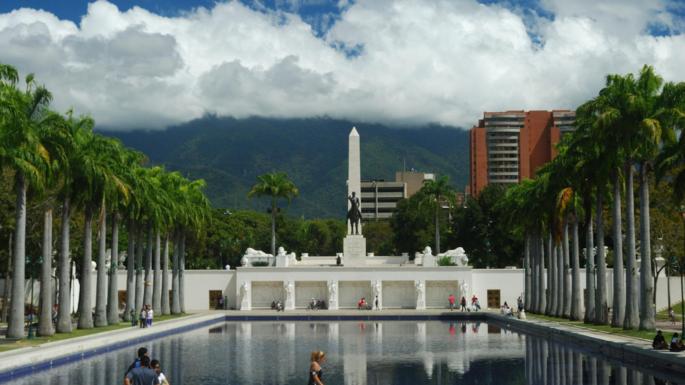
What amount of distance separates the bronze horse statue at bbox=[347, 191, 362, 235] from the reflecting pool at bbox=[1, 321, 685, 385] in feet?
115

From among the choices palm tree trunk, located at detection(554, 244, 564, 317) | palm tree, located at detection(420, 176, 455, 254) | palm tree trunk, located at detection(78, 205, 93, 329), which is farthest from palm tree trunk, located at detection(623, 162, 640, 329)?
palm tree, located at detection(420, 176, 455, 254)

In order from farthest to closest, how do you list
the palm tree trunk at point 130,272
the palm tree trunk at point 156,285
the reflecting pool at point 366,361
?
the palm tree trunk at point 156,285 → the palm tree trunk at point 130,272 → the reflecting pool at point 366,361

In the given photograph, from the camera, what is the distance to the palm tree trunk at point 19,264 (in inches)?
1319

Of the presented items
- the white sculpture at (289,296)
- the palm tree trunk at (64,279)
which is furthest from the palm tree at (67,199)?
the white sculpture at (289,296)

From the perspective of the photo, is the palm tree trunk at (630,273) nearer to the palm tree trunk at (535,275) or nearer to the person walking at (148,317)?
the palm tree trunk at (535,275)

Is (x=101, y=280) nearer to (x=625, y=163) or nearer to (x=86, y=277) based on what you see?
(x=86, y=277)

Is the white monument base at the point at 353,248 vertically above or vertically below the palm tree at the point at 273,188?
below

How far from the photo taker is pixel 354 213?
262 ft

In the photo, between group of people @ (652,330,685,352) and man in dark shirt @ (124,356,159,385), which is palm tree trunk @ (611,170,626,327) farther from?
man in dark shirt @ (124,356,159,385)

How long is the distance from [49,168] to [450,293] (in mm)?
46429

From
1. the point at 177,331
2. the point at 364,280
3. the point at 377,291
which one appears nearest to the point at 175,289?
the point at 177,331

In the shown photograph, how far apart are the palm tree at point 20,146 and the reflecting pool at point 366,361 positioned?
16.0 ft

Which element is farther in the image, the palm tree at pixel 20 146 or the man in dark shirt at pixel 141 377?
the palm tree at pixel 20 146

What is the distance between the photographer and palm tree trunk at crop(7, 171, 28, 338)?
33.5 m
